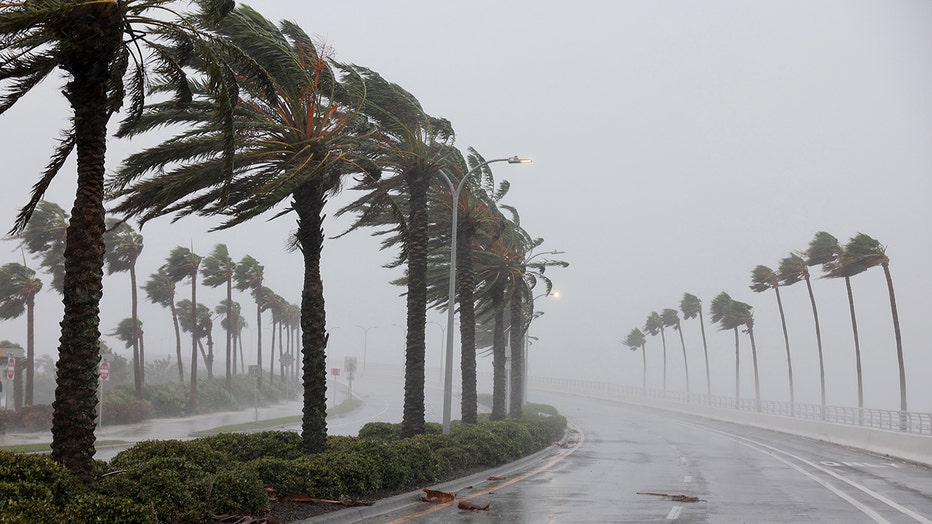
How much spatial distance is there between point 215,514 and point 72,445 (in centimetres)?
200

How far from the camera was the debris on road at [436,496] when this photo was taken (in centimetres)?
1530

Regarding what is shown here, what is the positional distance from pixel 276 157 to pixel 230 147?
16.6 ft

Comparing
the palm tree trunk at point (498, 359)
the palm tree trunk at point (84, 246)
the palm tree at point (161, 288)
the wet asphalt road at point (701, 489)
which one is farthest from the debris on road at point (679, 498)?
the palm tree at point (161, 288)

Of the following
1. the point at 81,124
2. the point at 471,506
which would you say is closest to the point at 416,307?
the point at 471,506

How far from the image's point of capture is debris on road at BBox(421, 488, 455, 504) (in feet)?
50.2

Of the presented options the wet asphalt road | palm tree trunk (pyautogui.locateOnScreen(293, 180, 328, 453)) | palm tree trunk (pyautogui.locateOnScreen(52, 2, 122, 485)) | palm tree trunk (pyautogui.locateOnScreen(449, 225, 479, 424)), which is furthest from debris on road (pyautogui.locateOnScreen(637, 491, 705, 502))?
palm tree trunk (pyautogui.locateOnScreen(449, 225, 479, 424))

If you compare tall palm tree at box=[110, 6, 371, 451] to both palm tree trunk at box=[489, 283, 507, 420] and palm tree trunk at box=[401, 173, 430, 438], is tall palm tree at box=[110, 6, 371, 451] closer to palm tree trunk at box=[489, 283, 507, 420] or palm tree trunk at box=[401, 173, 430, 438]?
palm tree trunk at box=[401, 173, 430, 438]

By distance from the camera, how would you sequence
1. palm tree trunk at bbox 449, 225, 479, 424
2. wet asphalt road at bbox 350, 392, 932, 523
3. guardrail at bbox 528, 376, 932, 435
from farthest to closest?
1. guardrail at bbox 528, 376, 932, 435
2. palm tree trunk at bbox 449, 225, 479, 424
3. wet asphalt road at bbox 350, 392, 932, 523

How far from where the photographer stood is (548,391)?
12119 centimetres

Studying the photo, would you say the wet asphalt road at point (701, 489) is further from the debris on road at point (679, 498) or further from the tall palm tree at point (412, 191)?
the tall palm tree at point (412, 191)

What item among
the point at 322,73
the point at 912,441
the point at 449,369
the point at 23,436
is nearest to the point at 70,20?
the point at 322,73

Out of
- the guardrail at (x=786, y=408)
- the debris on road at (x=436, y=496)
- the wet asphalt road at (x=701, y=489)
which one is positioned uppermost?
the debris on road at (x=436, y=496)

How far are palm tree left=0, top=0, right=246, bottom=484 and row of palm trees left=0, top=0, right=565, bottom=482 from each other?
19 mm

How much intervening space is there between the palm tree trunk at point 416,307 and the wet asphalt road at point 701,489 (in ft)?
10.7
